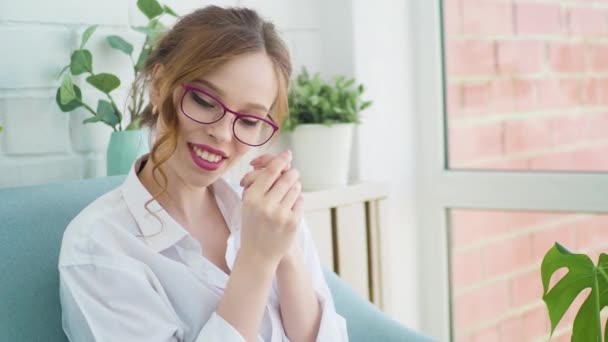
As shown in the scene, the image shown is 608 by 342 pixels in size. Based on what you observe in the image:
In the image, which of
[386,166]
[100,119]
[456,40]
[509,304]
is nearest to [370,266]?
[386,166]

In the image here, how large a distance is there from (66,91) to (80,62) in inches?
2.6

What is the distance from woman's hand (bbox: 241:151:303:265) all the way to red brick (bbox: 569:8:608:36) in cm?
121

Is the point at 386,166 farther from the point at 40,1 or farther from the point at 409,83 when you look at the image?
the point at 40,1

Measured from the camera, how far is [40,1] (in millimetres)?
1652

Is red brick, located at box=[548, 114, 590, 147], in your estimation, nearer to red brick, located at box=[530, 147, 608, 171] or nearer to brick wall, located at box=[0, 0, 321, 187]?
red brick, located at box=[530, 147, 608, 171]

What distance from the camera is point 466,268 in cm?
248

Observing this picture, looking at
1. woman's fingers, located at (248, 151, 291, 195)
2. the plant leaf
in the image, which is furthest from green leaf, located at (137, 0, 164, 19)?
woman's fingers, located at (248, 151, 291, 195)

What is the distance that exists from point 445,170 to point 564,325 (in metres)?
0.52

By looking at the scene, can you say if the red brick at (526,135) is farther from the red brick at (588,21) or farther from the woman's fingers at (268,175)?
the woman's fingers at (268,175)

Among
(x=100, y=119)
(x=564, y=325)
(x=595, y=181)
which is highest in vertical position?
(x=100, y=119)

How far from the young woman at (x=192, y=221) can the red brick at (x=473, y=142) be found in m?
1.11

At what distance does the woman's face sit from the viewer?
1.29 m

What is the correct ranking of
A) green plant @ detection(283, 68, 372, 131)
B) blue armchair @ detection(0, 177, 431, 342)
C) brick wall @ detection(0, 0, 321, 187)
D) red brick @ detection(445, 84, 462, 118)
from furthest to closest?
red brick @ detection(445, 84, 462, 118) < green plant @ detection(283, 68, 372, 131) < brick wall @ detection(0, 0, 321, 187) < blue armchair @ detection(0, 177, 431, 342)

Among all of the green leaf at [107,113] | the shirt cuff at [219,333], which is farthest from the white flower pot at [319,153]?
the shirt cuff at [219,333]
